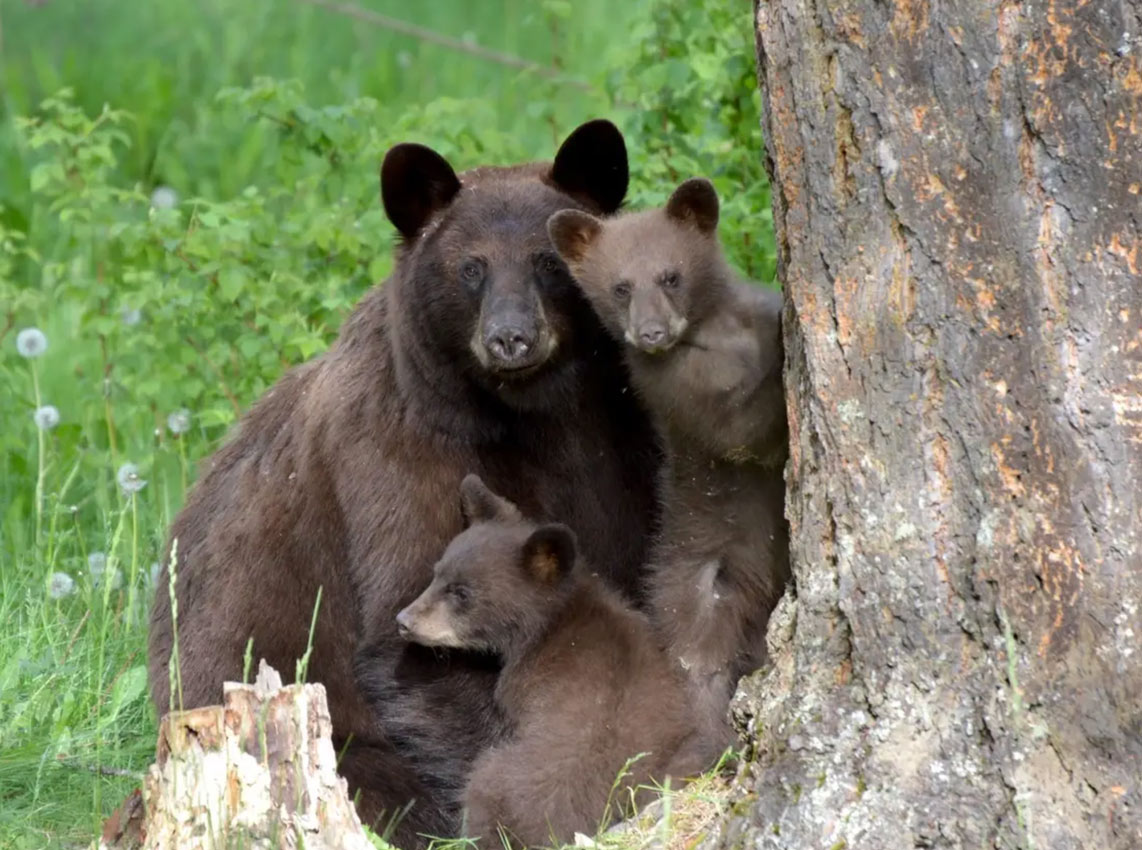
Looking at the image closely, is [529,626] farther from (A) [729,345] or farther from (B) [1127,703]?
(B) [1127,703]

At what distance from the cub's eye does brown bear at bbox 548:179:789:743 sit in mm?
532

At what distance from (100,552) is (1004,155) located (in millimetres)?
4604

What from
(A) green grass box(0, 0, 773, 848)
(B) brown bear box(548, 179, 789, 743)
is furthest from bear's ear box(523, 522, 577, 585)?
(A) green grass box(0, 0, 773, 848)

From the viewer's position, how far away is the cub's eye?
4.96m

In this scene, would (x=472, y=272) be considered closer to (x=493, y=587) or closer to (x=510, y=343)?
(x=510, y=343)

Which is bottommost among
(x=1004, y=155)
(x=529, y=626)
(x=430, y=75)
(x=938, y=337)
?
(x=529, y=626)

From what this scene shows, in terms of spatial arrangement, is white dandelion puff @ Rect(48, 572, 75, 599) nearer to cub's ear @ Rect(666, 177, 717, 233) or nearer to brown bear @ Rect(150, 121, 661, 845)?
brown bear @ Rect(150, 121, 661, 845)

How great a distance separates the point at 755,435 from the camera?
4.54m

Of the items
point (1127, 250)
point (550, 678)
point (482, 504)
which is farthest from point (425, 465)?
point (1127, 250)

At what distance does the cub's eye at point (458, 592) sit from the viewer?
16.3 feet

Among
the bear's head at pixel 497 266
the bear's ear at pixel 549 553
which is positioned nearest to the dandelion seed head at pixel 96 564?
the bear's head at pixel 497 266

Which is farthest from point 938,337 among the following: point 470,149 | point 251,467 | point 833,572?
point 470,149

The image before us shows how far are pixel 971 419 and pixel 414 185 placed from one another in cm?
235

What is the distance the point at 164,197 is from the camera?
9.95 m
